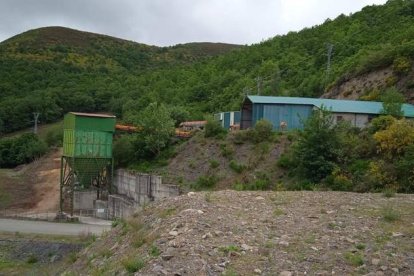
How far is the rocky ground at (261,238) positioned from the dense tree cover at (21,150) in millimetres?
59746

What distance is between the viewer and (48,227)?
3850 centimetres

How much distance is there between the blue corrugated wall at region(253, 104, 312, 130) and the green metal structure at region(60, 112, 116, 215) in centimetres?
1435

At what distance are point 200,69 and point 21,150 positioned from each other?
38648mm

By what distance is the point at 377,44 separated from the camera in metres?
63.5

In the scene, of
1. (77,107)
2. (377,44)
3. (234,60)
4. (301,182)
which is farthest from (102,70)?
(301,182)

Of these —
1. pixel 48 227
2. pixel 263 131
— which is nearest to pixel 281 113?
pixel 263 131

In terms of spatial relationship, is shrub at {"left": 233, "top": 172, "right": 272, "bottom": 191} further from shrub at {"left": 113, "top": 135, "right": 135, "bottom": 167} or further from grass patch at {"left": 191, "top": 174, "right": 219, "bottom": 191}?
shrub at {"left": 113, "top": 135, "right": 135, "bottom": 167}

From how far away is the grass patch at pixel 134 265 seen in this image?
12.9m

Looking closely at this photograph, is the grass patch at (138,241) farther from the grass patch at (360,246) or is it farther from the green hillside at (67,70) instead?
the green hillside at (67,70)

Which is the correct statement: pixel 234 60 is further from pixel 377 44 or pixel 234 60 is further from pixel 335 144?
pixel 335 144

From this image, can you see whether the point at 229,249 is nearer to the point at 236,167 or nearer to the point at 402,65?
the point at 236,167

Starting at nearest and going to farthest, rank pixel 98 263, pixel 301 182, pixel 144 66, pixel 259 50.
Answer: pixel 98 263 < pixel 301 182 < pixel 259 50 < pixel 144 66

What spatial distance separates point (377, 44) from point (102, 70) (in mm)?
87629

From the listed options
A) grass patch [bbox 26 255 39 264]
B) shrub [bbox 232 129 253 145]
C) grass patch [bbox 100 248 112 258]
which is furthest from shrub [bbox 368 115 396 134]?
grass patch [bbox 100 248 112 258]
